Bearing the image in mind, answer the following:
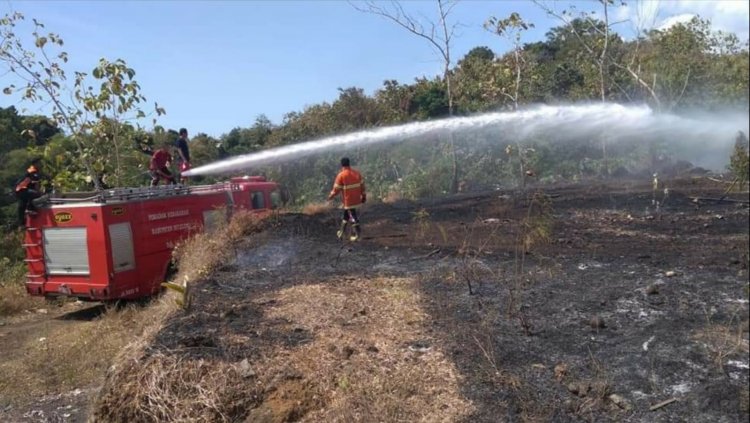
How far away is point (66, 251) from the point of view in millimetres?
11836

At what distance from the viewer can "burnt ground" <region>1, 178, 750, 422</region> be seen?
4.65m

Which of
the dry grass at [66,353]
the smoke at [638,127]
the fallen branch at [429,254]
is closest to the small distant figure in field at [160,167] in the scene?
the smoke at [638,127]

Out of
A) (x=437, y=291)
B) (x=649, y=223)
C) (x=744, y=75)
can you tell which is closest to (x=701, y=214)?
(x=649, y=223)

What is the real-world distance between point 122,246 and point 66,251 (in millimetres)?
1189

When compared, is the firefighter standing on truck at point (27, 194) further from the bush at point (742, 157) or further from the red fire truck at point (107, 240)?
the bush at point (742, 157)

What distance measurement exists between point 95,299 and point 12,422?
15.6 ft

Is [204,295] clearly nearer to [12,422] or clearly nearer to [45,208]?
[12,422]

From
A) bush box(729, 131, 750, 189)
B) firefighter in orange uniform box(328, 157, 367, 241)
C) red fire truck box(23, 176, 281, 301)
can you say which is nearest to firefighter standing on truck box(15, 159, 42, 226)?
red fire truck box(23, 176, 281, 301)

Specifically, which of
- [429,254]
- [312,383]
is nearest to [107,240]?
[429,254]

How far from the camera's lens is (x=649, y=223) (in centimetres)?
1055

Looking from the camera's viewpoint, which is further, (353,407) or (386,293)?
(386,293)

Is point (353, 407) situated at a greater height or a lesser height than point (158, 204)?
lesser

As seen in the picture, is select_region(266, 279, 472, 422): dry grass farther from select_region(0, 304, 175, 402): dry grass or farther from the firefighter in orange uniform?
the firefighter in orange uniform

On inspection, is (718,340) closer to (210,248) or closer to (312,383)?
(312,383)
